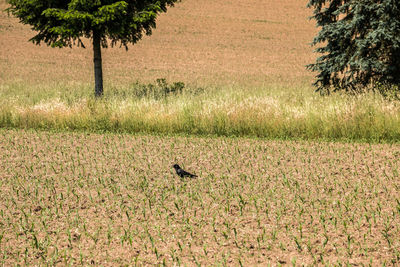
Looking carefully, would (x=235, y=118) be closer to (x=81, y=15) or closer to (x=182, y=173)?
(x=182, y=173)

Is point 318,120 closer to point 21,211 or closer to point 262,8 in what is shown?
point 21,211

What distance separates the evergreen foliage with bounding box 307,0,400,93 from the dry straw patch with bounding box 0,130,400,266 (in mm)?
3984

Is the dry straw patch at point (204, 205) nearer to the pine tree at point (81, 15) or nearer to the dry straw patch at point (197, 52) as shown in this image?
the pine tree at point (81, 15)

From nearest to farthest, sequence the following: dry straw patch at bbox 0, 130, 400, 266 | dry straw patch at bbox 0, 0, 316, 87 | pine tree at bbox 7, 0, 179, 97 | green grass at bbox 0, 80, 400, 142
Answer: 1. dry straw patch at bbox 0, 130, 400, 266
2. green grass at bbox 0, 80, 400, 142
3. pine tree at bbox 7, 0, 179, 97
4. dry straw patch at bbox 0, 0, 316, 87

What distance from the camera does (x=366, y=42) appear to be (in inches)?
496

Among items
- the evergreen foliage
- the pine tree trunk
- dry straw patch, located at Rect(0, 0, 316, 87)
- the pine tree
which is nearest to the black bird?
the evergreen foliage

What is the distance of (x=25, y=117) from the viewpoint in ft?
43.1

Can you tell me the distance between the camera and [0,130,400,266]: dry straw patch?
505 cm

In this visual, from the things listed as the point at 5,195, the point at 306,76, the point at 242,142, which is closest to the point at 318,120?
the point at 242,142

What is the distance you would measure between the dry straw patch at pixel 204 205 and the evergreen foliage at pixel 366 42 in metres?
3.98

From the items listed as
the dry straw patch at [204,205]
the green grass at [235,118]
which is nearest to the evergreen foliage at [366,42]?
the green grass at [235,118]

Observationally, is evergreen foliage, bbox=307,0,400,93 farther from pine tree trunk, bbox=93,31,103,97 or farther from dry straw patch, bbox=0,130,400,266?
pine tree trunk, bbox=93,31,103,97

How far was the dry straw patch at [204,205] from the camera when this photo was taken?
5051 mm

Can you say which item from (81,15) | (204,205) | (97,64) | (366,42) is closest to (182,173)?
(204,205)
